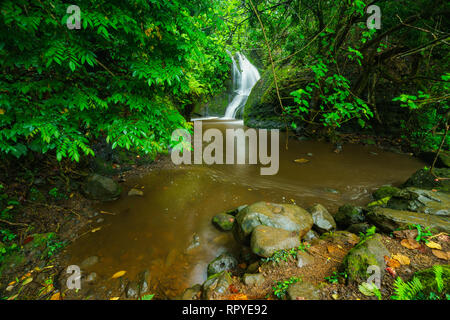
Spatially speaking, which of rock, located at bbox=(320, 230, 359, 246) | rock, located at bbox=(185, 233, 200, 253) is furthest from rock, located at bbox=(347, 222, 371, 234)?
rock, located at bbox=(185, 233, 200, 253)

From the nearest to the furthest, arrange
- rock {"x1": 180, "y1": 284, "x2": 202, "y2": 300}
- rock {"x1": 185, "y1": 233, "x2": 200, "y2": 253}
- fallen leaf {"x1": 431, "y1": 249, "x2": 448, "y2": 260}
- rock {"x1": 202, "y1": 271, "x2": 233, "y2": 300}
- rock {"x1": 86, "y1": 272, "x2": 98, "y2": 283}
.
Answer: fallen leaf {"x1": 431, "y1": 249, "x2": 448, "y2": 260}, rock {"x1": 202, "y1": 271, "x2": 233, "y2": 300}, rock {"x1": 180, "y1": 284, "x2": 202, "y2": 300}, rock {"x1": 86, "y1": 272, "x2": 98, "y2": 283}, rock {"x1": 185, "y1": 233, "x2": 200, "y2": 253}

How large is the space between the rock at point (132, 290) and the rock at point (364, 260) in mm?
2445

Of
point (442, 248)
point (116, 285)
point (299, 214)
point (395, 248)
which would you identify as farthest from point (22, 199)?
point (442, 248)

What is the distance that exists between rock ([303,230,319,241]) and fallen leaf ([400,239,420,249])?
1.09 m

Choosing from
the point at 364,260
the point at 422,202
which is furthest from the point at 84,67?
the point at 422,202

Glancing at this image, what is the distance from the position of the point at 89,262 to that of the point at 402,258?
3947mm

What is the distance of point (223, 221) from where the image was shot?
3.66 meters

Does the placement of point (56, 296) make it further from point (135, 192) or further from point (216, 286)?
point (135, 192)

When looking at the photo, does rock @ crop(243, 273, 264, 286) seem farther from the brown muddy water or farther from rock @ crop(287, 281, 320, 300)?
the brown muddy water

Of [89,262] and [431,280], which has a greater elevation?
[431,280]

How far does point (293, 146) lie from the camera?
846 centimetres

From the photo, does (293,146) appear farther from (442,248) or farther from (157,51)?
(157,51)

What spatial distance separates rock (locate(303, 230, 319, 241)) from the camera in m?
3.01

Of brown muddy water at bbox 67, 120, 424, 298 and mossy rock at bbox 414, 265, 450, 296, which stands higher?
mossy rock at bbox 414, 265, 450, 296
